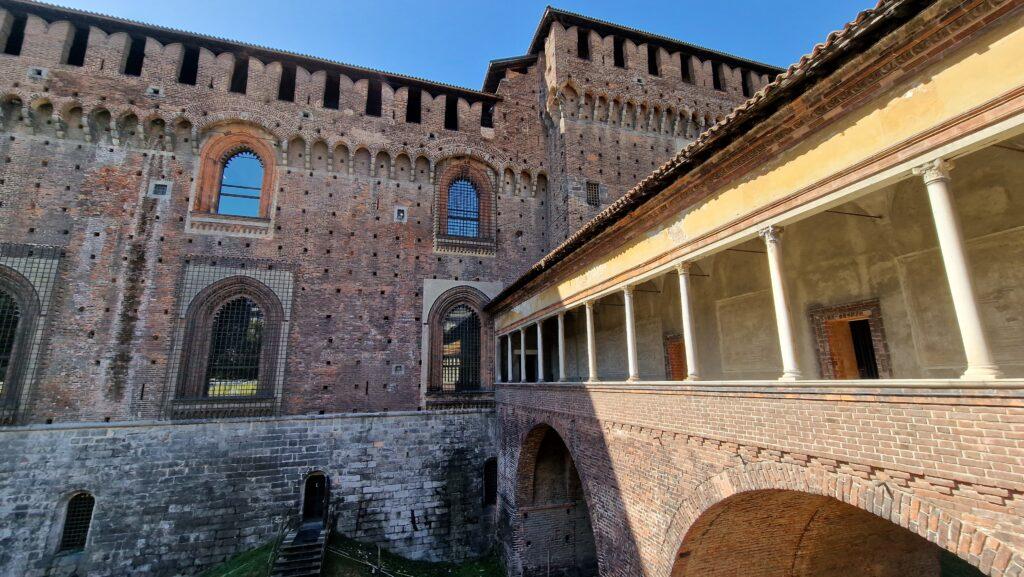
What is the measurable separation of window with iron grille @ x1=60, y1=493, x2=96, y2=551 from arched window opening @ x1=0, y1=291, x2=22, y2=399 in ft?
12.7

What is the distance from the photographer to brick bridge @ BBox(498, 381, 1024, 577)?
11.0ft

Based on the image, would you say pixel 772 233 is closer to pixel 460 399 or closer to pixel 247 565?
pixel 460 399

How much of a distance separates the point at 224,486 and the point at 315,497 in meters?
2.47

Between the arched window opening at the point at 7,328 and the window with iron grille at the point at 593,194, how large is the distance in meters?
17.8

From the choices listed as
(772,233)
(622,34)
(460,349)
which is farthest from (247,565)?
(622,34)

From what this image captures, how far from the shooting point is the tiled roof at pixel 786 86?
4.01 m

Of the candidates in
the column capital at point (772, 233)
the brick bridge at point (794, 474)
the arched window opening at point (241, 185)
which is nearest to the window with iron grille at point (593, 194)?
the brick bridge at point (794, 474)

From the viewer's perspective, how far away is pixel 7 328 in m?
13.0

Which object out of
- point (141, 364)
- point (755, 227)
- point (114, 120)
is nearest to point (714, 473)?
point (755, 227)

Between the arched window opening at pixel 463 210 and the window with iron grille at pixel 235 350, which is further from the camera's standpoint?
the arched window opening at pixel 463 210

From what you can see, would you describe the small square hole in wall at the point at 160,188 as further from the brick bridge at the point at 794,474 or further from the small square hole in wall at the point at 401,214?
the brick bridge at the point at 794,474

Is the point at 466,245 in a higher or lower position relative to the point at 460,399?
higher

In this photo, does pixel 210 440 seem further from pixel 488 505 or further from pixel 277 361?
pixel 488 505

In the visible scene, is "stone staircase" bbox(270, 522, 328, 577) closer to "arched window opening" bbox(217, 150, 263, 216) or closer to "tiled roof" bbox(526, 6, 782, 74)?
"arched window opening" bbox(217, 150, 263, 216)
